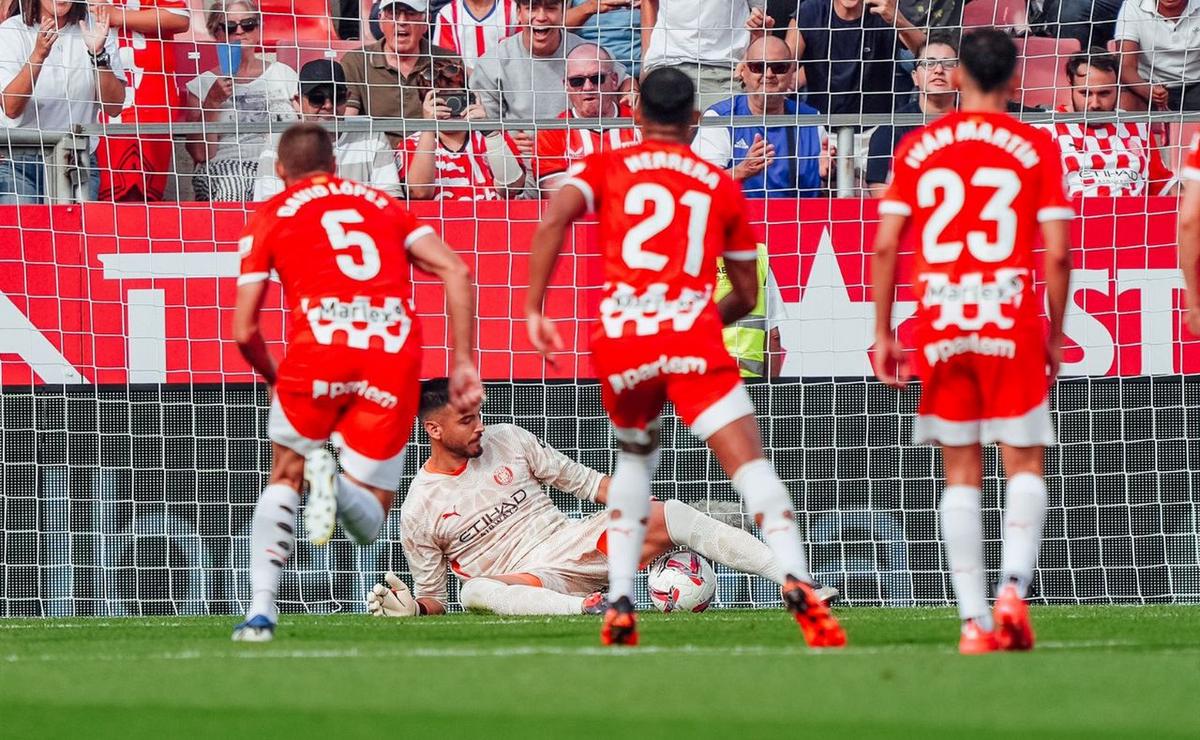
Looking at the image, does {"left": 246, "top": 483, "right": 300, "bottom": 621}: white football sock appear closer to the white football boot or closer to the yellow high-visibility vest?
the white football boot

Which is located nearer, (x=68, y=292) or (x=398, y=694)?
(x=398, y=694)

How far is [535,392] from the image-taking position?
10.4 meters

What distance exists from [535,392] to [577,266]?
0.76m

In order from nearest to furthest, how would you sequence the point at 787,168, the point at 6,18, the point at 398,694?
the point at 398,694 < the point at 787,168 < the point at 6,18

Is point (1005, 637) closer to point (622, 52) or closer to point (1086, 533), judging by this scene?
point (1086, 533)

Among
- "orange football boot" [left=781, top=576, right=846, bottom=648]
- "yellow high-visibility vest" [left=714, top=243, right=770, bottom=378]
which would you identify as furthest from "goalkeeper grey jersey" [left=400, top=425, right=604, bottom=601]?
"orange football boot" [left=781, top=576, right=846, bottom=648]

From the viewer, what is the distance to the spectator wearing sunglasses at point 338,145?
36.0ft

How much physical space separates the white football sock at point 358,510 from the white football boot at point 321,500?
140 mm

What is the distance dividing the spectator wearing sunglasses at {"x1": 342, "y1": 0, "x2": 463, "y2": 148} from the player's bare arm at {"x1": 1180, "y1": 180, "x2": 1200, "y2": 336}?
6.25 metres

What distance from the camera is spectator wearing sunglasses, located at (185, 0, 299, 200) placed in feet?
36.2

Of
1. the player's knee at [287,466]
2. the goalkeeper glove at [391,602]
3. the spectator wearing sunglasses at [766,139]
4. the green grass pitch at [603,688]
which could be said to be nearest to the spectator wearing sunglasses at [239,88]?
the spectator wearing sunglasses at [766,139]

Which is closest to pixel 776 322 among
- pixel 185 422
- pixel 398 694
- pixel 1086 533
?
pixel 1086 533

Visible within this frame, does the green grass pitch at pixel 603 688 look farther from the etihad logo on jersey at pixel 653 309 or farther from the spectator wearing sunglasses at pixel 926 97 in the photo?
the spectator wearing sunglasses at pixel 926 97

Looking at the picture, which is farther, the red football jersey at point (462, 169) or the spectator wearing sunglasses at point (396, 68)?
the spectator wearing sunglasses at point (396, 68)
